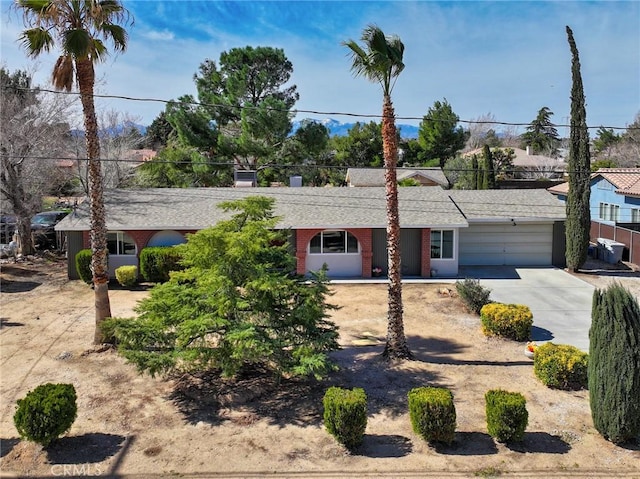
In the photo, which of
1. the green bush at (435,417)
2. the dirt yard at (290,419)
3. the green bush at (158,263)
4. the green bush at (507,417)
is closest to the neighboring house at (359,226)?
the green bush at (158,263)

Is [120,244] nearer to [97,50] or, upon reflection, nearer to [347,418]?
[97,50]

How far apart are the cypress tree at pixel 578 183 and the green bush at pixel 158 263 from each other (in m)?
16.9

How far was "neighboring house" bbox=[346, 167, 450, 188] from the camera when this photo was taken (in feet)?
130

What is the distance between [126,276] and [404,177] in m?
24.1

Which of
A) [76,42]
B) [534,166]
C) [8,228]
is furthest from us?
[534,166]

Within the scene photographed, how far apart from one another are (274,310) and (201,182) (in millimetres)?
27050

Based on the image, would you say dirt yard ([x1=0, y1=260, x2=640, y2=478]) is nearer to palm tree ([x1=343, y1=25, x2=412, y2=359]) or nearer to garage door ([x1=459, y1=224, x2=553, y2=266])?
palm tree ([x1=343, y1=25, x2=412, y2=359])

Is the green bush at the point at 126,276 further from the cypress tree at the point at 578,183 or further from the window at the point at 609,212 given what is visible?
the window at the point at 609,212

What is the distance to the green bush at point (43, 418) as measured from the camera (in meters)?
8.20

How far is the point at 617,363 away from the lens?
27.9 ft

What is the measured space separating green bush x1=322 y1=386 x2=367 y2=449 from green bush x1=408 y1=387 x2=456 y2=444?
3.02ft

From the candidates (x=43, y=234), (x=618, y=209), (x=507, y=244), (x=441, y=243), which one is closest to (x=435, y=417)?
(x=441, y=243)

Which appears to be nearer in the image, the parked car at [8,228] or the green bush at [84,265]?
the green bush at [84,265]

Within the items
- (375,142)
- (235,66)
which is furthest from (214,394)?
(375,142)
